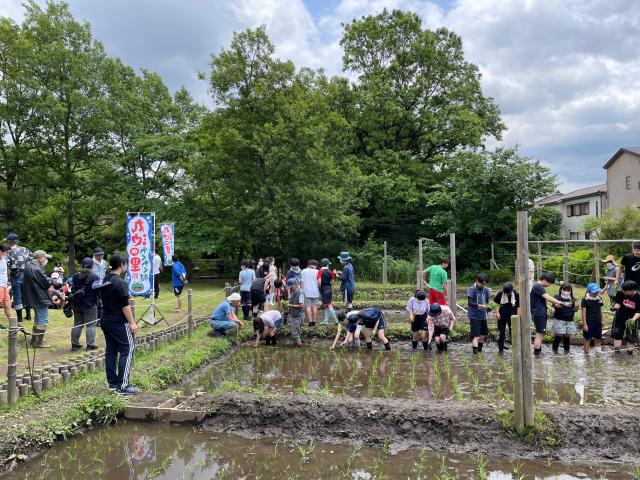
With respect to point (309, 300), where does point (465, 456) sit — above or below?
below

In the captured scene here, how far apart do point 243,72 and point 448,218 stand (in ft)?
41.9

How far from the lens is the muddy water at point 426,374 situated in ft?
22.0

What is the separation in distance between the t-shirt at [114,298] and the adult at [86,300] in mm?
2373

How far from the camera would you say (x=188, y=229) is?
25.5 meters

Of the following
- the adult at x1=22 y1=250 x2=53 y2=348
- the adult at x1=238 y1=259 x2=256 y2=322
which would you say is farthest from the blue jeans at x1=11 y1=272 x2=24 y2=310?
the adult at x1=238 y1=259 x2=256 y2=322

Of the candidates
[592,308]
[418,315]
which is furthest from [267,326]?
[592,308]

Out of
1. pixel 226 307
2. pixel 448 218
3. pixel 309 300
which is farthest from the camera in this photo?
pixel 448 218

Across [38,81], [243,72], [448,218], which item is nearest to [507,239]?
[448,218]

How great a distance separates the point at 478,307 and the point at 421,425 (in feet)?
14.6

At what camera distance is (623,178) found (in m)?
31.3

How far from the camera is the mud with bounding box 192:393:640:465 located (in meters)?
4.86

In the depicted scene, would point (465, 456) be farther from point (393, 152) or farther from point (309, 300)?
point (393, 152)

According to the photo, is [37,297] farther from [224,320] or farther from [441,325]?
[441,325]

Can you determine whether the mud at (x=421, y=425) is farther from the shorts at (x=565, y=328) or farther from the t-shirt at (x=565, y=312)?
the shorts at (x=565, y=328)
